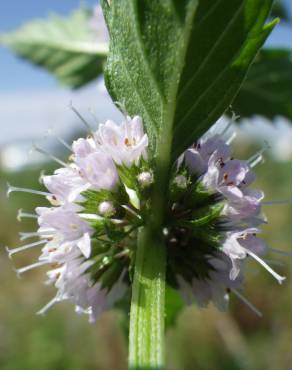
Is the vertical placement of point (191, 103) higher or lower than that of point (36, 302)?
higher

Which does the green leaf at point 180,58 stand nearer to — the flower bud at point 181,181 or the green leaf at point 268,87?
the flower bud at point 181,181

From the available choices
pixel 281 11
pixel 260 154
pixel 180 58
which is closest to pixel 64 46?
pixel 281 11

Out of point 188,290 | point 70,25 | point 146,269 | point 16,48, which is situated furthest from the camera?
point 16,48

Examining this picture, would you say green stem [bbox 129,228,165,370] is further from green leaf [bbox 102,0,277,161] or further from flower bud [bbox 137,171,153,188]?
green leaf [bbox 102,0,277,161]

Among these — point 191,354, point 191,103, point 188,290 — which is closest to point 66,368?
point 191,354

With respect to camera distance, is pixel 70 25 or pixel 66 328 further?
pixel 66 328

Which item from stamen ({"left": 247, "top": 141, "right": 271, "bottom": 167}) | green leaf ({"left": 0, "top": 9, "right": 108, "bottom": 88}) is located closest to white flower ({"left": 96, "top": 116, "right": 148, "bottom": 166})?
stamen ({"left": 247, "top": 141, "right": 271, "bottom": 167})

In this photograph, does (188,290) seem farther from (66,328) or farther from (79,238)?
(66,328)
